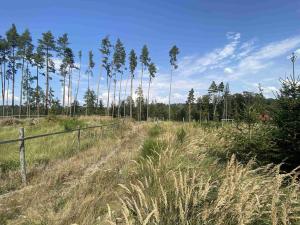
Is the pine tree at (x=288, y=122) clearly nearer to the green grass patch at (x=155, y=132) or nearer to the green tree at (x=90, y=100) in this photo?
the green grass patch at (x=155, y=132)

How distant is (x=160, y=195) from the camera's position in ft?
11.0

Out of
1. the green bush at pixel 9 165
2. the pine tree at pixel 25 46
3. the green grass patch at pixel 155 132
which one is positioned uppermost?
the pine tree at pixel 25 46

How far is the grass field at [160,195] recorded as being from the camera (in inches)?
107

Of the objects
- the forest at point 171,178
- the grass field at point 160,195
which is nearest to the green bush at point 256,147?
the forest at point 171,178

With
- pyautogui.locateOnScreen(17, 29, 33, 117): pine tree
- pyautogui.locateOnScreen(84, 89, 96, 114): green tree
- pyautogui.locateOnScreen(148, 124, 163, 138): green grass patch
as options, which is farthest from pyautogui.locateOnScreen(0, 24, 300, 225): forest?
pyautogui.locateOnScreen(84, 89, 96, 114): green tree

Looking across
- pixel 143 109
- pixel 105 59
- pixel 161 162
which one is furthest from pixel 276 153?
pixel 143 109

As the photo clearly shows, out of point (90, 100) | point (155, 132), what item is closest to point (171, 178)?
point (155, 132)

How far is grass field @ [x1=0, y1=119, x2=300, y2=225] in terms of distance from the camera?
8.95 feet

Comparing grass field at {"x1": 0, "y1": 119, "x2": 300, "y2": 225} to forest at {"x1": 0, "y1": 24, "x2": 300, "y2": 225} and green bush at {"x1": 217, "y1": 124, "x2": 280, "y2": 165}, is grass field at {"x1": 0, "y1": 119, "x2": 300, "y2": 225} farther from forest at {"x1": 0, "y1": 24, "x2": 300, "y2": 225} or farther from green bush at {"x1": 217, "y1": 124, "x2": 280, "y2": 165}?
green bush at {"x1": 217, "y1": 124, "x2": 280, "y2": 165}

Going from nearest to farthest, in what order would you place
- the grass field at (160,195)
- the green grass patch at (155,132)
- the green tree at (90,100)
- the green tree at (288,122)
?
the grass field at (160,195), the green tree at (288,122), the green grass patch at (155,132), the green tree at (90,100)

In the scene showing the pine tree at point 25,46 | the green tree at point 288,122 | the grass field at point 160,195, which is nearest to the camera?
the grass field at point 160,195

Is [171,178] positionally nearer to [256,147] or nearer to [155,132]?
[256,147]

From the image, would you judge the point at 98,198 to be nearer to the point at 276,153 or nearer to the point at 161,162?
the point at 161,162

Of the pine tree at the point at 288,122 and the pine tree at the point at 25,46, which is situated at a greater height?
the pine tree at the point at 25,46
